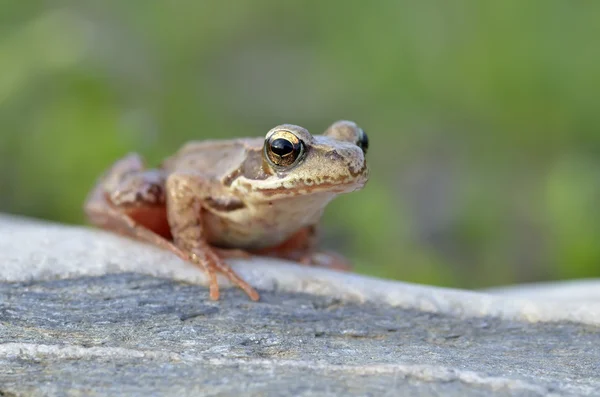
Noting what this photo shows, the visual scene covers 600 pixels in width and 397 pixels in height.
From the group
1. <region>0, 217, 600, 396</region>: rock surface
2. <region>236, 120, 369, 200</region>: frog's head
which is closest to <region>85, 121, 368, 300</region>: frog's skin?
<region>236, 120, 369, 200</region>: frog's head

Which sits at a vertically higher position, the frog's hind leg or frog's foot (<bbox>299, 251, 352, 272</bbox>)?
the frog's hind leg

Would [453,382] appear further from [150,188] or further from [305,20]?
[305,20]

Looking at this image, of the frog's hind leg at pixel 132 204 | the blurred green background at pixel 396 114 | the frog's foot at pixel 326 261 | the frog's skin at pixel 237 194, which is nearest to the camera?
the frog's skin at pixel 237 194

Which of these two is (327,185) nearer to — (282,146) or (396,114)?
(282,146)

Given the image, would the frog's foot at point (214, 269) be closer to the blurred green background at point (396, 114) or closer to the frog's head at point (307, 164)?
the frog's head at point (307, 164)

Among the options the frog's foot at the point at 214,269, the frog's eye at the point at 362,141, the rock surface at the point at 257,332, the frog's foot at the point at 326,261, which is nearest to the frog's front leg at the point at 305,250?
the frog's foot at the point at 326,261

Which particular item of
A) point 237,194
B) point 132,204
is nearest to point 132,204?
point 132,204

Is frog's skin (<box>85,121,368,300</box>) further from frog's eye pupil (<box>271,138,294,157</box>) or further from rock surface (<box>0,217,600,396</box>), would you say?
rock surface (<box>0,217,600,396</box>)
